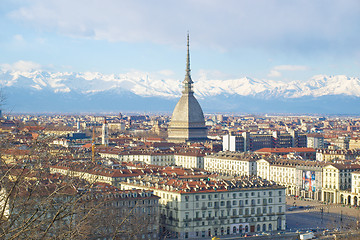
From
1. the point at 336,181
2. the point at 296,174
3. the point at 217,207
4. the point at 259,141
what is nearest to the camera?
the point at 217,207

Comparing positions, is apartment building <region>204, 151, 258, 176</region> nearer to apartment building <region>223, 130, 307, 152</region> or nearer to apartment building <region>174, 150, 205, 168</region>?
apartment building <region>174, 150, 205, 168</region>

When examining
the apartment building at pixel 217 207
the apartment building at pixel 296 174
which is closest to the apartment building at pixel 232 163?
the apartment building at pixel 296 174

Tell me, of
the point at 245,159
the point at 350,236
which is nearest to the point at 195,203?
the point at 350,236

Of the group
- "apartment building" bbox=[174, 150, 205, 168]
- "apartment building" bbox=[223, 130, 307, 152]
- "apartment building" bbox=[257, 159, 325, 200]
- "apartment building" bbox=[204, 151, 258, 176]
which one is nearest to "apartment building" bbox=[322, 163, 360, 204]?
"apartment building" bbox=[257, 159, 325, 200]

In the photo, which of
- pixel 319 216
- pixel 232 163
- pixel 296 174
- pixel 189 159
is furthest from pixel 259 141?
pixel 319 216

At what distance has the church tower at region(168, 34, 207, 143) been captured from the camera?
147 meters

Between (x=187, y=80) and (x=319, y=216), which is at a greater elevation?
(x=187, y=80)

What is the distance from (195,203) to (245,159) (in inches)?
1520

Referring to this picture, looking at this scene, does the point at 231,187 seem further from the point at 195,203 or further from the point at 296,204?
the point at 296,204

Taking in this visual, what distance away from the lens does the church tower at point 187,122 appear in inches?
5782

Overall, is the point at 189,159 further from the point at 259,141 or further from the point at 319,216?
the point at 319,216

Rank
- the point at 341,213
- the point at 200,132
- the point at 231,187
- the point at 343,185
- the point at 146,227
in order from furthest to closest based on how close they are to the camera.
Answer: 1. the point at 200,132
2. the point at 343,185
3. the point at 341,213
4. the point at 231,187
5. the point at 146,227

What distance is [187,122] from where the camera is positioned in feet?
484

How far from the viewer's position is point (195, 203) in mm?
55938
